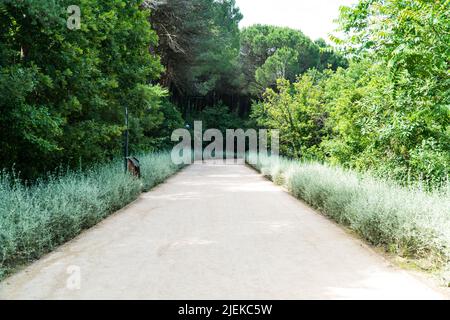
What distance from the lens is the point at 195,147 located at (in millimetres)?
46281

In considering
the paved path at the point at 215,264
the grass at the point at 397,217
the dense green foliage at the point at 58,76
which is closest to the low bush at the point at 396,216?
the grass at the point at 397,217

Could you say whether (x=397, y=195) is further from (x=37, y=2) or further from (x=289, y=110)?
(x=289, y=110)

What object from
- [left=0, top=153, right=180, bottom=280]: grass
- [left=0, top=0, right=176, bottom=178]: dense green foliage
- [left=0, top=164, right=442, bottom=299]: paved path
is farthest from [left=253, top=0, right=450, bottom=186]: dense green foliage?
[left=0, top=153, right=180, bottom=280]: grass

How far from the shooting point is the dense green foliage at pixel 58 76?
307 inches

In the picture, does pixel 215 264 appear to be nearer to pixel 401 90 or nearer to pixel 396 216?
pixel 396 216

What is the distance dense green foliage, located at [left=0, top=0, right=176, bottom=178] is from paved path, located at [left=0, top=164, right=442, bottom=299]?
2.66 m

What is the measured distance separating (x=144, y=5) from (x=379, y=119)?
639 inches

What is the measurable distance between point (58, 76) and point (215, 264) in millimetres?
6546

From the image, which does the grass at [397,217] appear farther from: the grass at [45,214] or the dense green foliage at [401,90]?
the grass at [45,214]

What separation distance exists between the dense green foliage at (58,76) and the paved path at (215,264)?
2662 millimetres

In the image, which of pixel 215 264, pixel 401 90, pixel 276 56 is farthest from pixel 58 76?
pixel 276 56

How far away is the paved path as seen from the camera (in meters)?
4.53

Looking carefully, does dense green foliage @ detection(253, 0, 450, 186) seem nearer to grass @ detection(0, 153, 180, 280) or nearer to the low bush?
the low bush

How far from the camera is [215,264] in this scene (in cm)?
560
